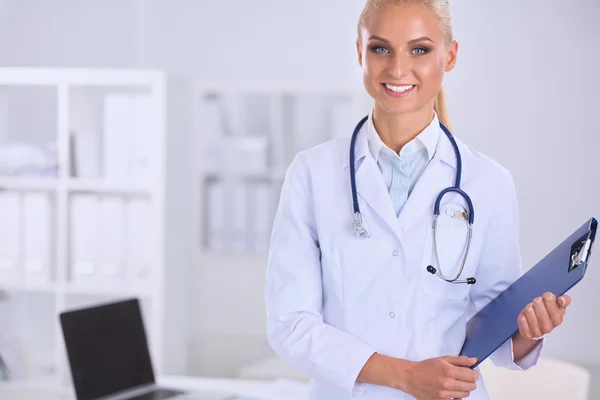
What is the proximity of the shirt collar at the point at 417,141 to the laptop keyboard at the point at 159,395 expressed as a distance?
3.26 ft

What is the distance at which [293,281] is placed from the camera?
1271 mm

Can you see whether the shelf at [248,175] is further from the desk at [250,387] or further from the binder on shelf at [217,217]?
the desk at [250,387]

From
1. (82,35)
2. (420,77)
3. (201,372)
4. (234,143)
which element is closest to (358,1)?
(234,143)

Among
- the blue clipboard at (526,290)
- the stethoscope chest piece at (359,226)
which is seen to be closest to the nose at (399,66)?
the stethoscope chest piece at (359,226)

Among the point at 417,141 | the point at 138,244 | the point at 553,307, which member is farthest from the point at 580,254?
the point at 138,244

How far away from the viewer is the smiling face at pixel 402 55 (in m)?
1.23

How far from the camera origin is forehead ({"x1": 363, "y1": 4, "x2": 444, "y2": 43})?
1231 millimetres

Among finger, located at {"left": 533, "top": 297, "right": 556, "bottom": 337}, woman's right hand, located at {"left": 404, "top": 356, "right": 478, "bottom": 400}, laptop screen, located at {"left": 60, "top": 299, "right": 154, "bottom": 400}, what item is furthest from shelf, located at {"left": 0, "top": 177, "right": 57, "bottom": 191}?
finger, located at {"left": 533, "top": 297, "right": 556, "bottom": 337}

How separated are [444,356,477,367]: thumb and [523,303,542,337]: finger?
0.31ft

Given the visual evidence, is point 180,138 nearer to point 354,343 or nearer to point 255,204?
point 255,204

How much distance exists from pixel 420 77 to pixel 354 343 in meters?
0.40

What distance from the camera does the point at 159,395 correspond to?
2.06 metres

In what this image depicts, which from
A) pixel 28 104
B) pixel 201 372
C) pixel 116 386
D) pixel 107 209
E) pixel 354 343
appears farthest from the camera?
pixel 201 372

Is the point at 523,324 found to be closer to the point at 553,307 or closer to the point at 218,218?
the point at 553,307
